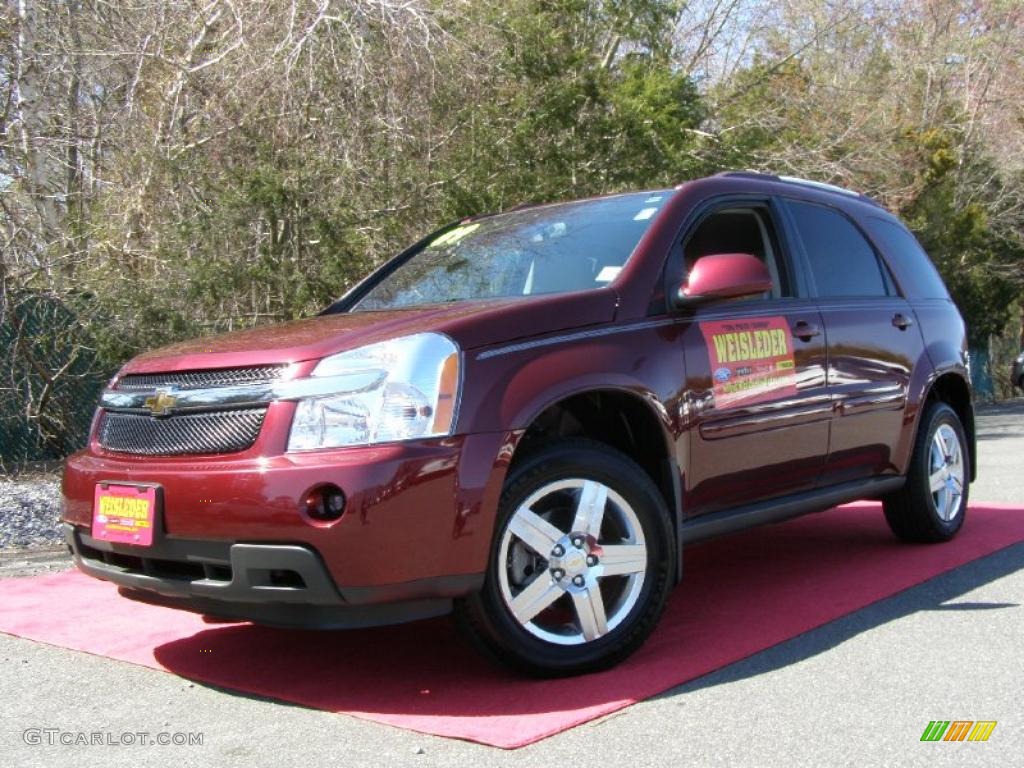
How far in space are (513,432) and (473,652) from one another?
3.67 feet

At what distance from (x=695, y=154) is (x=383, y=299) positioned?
906 cm

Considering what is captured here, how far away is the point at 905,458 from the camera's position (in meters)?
5.79

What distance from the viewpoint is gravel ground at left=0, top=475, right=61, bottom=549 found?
289 inches

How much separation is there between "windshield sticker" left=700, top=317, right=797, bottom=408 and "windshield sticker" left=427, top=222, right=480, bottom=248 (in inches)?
57.7

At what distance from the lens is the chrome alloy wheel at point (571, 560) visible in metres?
3.84

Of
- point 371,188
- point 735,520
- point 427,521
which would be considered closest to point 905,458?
point 735,520

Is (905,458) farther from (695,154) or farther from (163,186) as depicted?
(695,154)

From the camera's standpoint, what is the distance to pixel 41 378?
9.60 metres

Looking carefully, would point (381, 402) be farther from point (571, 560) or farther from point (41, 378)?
point (41, 378)

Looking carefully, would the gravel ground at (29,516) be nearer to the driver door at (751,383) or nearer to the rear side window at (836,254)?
the driver door at (751,383)

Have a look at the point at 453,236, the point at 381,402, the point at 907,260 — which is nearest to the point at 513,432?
the point at 381,402

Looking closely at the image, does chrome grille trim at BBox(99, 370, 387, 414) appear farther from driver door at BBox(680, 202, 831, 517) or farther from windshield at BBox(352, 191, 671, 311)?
driver door at BBox(680, 202, 831, 517)

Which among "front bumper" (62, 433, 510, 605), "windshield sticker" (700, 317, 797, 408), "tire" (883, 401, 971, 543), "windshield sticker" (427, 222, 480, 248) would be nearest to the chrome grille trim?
"front bumper" (62, 433, 510, 605)

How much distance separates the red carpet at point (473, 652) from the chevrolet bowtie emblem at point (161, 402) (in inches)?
40.8
